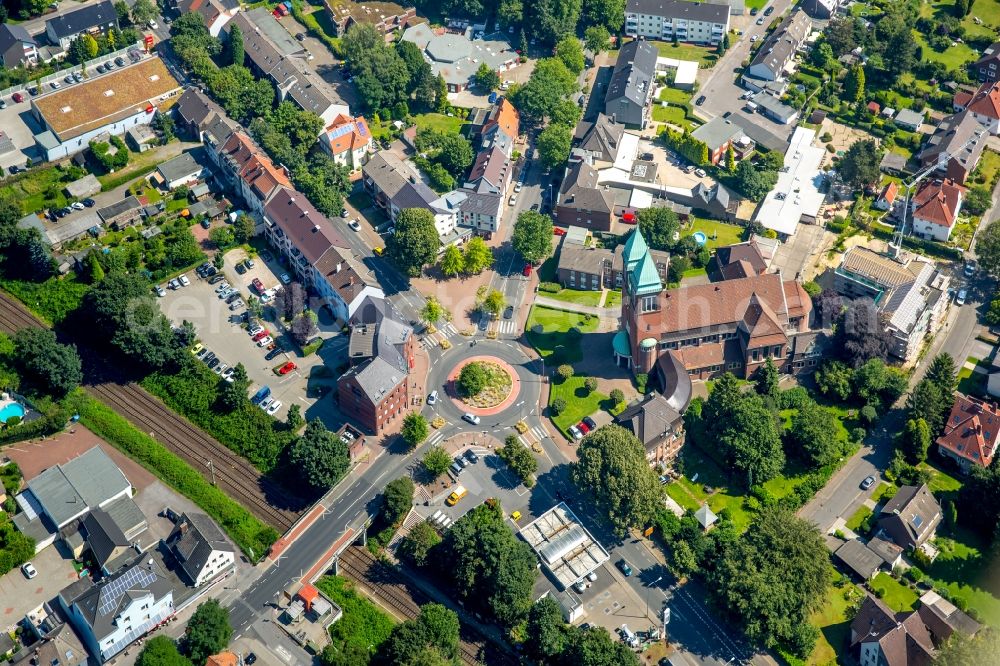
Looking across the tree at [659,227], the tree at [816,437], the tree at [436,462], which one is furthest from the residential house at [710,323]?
the tree at [436,462]

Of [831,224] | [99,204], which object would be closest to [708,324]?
[831,224]

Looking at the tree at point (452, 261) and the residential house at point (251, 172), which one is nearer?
the tree at point (452, 261)

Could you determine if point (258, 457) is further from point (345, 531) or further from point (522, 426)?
point (522, 426)

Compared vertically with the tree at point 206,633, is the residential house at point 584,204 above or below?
above

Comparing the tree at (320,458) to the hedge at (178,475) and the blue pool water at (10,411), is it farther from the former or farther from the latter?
the blue pool water at (10,411)

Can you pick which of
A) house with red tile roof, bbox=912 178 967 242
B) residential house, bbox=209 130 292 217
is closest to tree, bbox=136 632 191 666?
residential house, bbox=209 130 292 217

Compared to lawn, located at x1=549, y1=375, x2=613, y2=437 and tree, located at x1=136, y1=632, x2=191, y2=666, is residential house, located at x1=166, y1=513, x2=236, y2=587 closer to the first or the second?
tree, located at x1=136, y1=632, x2=191, y2=666
